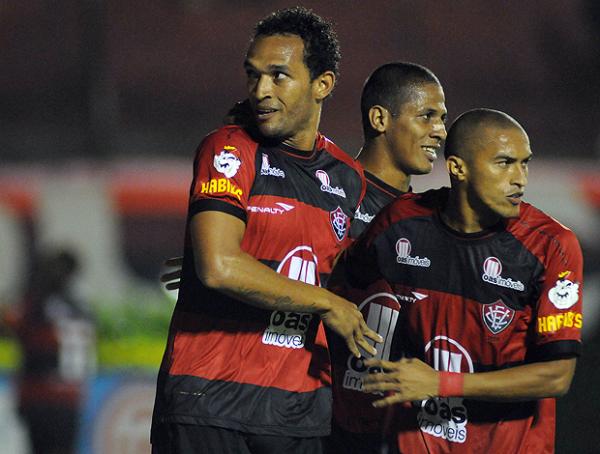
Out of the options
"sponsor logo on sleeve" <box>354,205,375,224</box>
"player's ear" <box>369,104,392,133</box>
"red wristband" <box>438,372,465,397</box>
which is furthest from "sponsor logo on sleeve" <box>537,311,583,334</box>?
"player's ear" <box>369,104,392,133</box>

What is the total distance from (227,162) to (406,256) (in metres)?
0.86

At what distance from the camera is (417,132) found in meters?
4.80

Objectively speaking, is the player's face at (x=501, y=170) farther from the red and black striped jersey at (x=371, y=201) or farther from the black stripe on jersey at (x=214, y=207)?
the black stripe on jersey at (x=214, y=207)

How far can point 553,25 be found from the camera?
392 inches

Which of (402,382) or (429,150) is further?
(429,150)

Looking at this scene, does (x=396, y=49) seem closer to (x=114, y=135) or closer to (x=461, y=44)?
(x=461, y=44)

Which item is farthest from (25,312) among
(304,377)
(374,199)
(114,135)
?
(304,377)

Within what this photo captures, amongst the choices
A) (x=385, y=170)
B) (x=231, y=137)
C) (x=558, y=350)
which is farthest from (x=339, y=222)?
(x=385, y=170)

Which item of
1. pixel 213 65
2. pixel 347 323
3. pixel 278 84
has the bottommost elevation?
pixel 347 323

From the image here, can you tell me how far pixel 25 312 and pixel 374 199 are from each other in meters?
4.91

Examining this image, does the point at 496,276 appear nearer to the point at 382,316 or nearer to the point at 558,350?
the point at 558,350

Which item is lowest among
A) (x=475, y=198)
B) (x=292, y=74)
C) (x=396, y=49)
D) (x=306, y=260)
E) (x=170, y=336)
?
(x=170, y=336)

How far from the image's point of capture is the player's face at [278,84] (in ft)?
12.0

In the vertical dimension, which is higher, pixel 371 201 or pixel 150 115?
pixel 150 115
